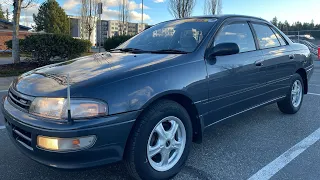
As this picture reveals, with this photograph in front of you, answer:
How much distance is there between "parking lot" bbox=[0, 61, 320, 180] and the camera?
283cm

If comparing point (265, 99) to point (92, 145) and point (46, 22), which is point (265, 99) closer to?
point (92, 145)

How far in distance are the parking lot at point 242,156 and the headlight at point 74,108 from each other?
1.52ft

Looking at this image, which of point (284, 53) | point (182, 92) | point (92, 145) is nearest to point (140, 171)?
point (92, 145)

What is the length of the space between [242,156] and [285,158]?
472 millimetres

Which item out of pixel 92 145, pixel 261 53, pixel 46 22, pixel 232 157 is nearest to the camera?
pixel 92 145

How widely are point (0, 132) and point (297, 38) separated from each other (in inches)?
822

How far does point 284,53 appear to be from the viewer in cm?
444

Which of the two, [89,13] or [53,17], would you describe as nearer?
[89,13]

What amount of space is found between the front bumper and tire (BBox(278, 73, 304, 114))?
3.37 m

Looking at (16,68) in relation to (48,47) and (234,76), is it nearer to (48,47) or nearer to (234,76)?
(48,47)

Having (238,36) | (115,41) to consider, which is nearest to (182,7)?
(115,41)

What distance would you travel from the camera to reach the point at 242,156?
3.29m

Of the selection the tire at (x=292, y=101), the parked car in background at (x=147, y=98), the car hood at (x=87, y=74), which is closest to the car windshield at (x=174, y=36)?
the parked car in background at (x=147, y=98)

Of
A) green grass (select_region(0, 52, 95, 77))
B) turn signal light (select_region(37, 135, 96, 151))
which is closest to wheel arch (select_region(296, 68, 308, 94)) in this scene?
turn signal light (select_region(37, 135, 96, 151))
